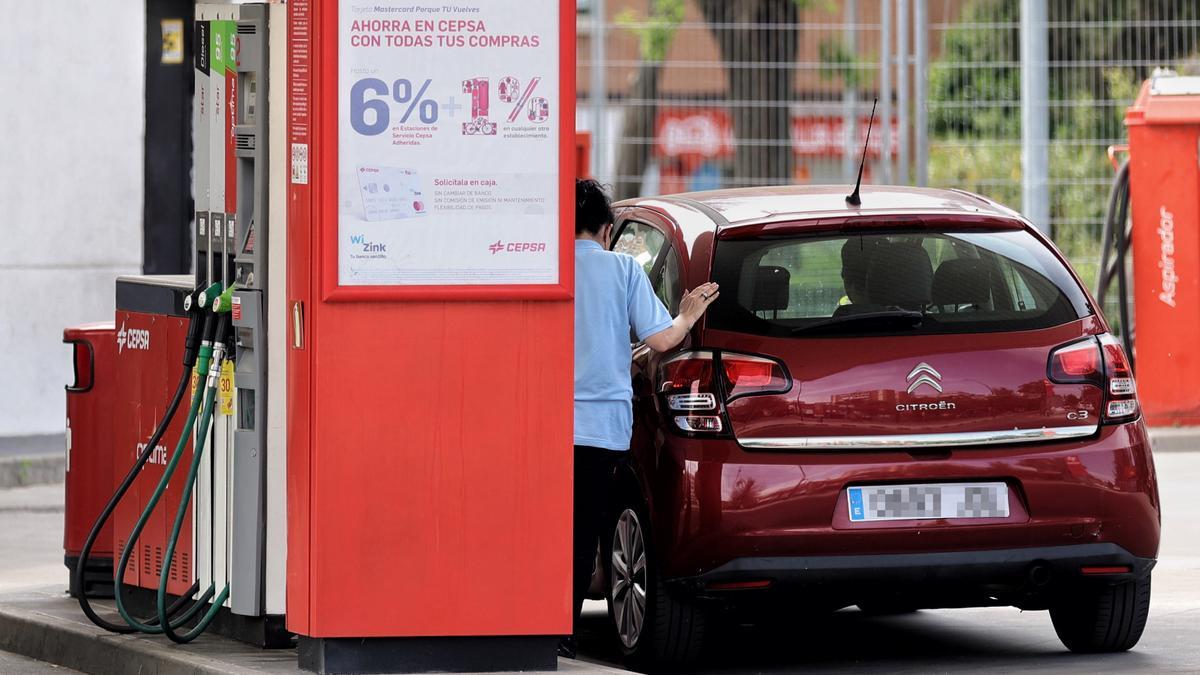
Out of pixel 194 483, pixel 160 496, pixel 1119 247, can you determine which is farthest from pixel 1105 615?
pixel 1119 247

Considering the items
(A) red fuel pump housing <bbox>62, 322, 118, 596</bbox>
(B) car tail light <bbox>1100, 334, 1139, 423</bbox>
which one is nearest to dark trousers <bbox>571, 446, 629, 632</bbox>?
(B) car tail light <bbox>1100, 334, 1139, 423</bbox>

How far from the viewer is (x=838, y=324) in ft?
23.3

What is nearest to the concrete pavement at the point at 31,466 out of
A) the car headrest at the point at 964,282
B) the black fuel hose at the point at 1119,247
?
the black fuel hose at the point at 1119,247

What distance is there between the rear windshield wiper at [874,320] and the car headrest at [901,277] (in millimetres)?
141

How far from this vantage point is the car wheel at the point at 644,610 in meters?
7.14

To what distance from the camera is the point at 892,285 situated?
7.31 meters

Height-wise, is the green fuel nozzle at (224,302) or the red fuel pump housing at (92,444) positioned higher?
the green fuel nozzle at (224,302)

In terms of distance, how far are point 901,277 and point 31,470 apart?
26.3ft

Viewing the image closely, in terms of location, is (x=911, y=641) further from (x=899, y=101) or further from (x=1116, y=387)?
(x=899, y=101)

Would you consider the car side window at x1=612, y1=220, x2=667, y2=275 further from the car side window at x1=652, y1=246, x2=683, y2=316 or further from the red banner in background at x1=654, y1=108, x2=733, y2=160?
the red banner in background at x1=654, y1=108, x2=733, y2=160

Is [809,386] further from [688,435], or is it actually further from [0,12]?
[0,12]

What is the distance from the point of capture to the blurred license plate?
690cm

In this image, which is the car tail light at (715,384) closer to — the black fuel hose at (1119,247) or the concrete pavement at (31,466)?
the concrete pavement at (31,466)

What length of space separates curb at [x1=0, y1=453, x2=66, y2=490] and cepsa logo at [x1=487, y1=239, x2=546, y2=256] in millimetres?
8139
